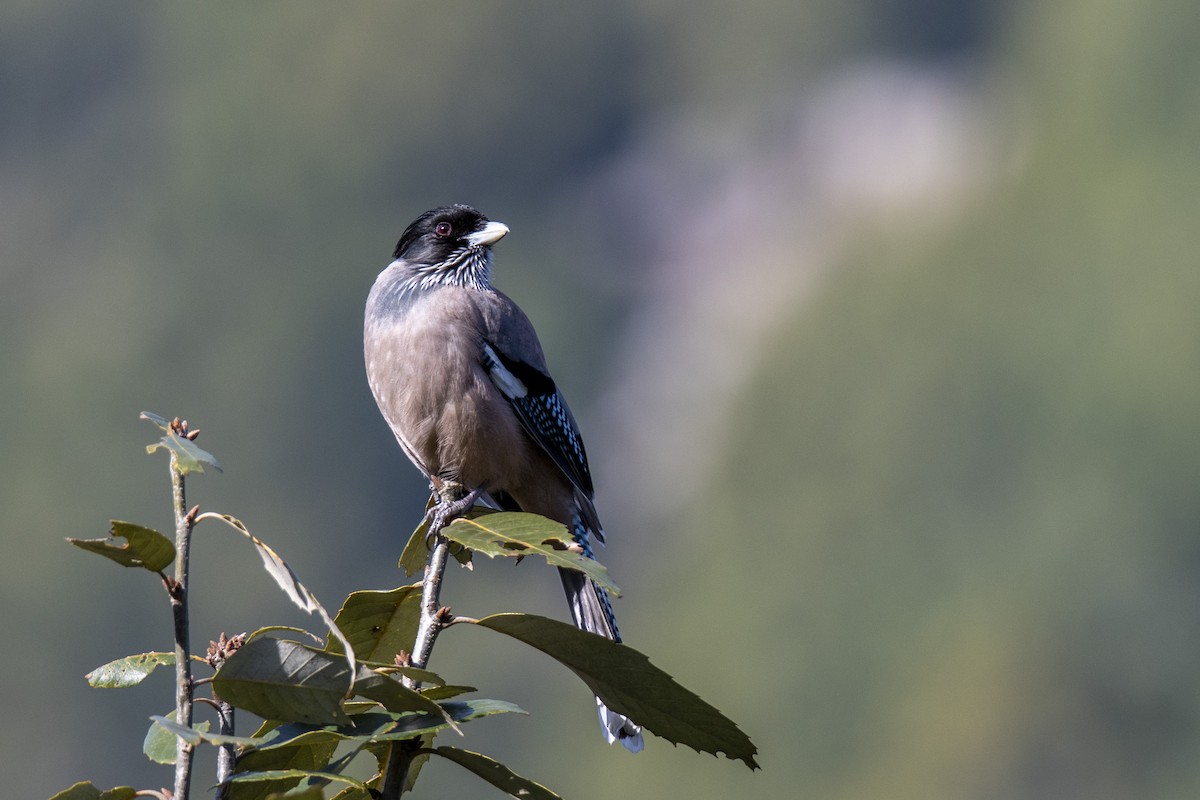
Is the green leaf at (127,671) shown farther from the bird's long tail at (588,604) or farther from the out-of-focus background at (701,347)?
the out-of-focus background at (701,347)

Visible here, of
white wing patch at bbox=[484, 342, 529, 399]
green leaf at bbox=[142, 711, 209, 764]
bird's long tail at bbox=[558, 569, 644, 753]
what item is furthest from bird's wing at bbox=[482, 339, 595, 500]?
green leaf at bbox=[142, 711, 209, 764]

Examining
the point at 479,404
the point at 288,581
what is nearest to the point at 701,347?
the point at 479,404

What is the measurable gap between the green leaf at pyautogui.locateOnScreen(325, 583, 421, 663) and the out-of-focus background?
59.7 metres

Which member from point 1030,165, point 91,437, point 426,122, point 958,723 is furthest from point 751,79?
point 958,723

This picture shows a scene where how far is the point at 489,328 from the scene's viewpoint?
748 cm

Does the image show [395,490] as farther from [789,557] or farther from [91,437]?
[789,557]

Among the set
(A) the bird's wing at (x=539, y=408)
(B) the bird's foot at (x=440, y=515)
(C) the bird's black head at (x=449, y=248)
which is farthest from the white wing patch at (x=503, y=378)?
Result: (B) the bird's foot at (x=440, y=515)

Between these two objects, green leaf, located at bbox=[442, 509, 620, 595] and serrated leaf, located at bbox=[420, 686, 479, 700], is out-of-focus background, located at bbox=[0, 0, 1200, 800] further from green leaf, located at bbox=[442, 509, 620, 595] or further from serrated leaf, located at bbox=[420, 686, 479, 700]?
serrated leaf, located at bbox=[420, 686, 479, 700]

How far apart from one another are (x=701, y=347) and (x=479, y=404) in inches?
4488

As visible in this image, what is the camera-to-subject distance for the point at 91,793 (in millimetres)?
3346

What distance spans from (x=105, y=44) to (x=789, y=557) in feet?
401

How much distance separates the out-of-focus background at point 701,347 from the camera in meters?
77.9

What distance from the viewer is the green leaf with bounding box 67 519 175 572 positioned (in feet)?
10.5

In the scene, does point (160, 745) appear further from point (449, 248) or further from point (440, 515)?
point (449, 248)
